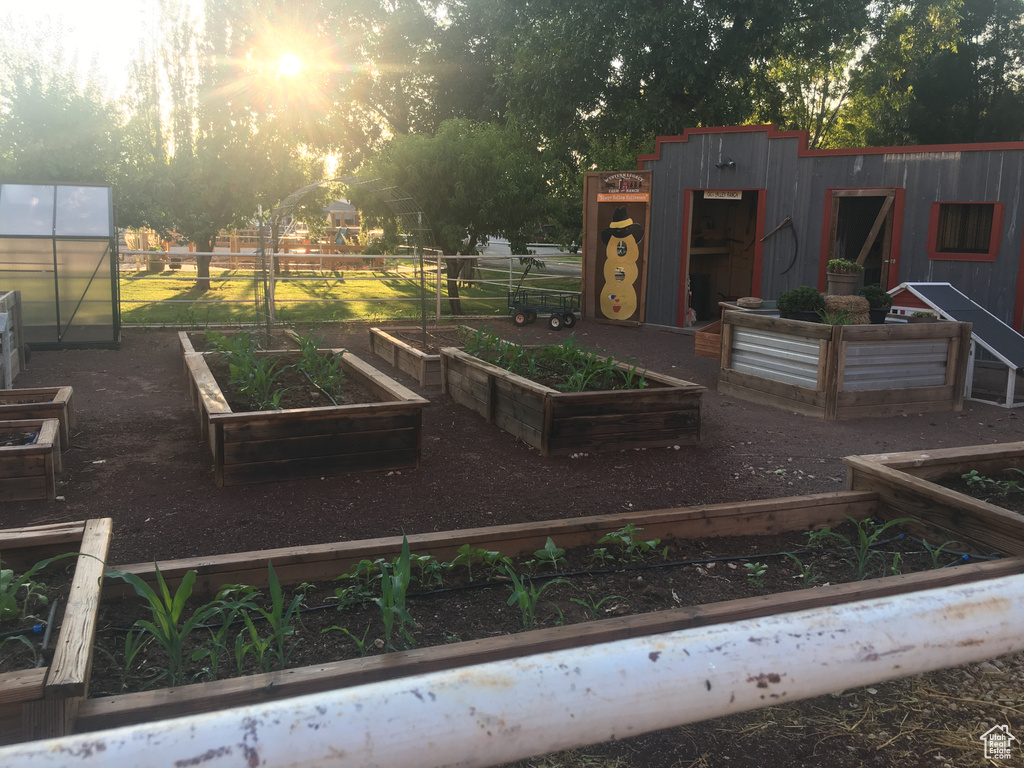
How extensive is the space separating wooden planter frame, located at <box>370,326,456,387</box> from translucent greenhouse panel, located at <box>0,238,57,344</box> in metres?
4.41

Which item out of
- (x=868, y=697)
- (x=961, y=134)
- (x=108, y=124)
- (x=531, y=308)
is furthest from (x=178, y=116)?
(x=868, y=697)

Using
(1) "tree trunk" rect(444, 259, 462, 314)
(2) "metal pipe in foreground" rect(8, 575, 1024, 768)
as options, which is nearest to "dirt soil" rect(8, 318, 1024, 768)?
(2) "metal pipe in foreground" rect(8, 575, 1024, 768)

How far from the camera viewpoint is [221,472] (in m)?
5.57

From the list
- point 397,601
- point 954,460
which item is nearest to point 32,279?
point 397,601

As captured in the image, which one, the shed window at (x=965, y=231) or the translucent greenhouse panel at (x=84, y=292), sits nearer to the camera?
the shed window at (x=965, y=231)

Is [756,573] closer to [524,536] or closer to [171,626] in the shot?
[524,536]

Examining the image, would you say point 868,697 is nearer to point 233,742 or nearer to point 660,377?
point 233,742

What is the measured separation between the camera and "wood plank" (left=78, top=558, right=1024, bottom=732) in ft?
7.23

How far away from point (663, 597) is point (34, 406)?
498cm

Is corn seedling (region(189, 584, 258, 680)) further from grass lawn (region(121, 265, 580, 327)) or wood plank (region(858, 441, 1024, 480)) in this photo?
grass lawn (region(121, 265, 580, 327))

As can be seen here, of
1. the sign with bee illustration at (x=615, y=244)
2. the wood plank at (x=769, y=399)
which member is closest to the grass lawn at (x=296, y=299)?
the sign with bee illustration at (x=615, y=244)

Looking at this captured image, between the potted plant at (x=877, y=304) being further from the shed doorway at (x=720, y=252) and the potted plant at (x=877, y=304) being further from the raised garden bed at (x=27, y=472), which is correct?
the raised garden bed at (x=27, y=472)

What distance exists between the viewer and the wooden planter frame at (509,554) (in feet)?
7.43

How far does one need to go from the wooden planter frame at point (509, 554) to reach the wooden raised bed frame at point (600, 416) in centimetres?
249
